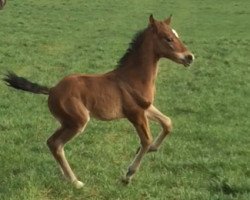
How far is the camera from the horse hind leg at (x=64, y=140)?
22.0ft

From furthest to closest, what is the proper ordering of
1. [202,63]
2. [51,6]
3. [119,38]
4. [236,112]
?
[51,6] → [119,38] → [202,63] → [236,112]

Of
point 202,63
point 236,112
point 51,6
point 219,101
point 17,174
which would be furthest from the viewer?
point 51,6

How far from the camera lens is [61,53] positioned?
19.8 meters

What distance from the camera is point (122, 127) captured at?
10750 mm

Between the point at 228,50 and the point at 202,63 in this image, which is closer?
the point at 202,63

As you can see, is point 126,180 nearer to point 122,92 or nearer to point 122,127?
point 122,92

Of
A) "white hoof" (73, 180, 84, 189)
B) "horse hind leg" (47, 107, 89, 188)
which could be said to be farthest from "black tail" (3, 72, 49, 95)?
"white hoof" (73, 180, 84, 189)

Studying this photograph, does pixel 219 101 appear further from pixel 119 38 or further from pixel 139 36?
pixel 119 38

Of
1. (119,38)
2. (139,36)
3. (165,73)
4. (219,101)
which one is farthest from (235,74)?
(139,36)

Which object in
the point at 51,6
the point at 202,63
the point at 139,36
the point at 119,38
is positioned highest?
the point at 139,36

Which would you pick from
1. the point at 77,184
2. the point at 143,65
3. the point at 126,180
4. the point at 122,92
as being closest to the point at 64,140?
the point at 77,184

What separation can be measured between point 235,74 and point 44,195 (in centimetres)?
1085

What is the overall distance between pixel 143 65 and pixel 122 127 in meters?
3.64

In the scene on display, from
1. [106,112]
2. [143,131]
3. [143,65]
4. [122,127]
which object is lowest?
[122,127]
